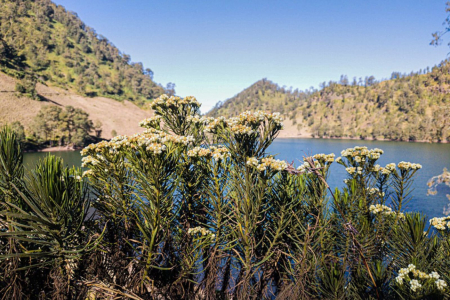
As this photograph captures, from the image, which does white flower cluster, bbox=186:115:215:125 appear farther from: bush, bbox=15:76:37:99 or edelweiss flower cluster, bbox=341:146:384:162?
bush, bbox=15:76:37:99

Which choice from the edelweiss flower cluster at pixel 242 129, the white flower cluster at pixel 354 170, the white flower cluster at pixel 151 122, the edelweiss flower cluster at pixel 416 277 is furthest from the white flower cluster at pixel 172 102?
the edelweiss flower cluster at pixel 416 277

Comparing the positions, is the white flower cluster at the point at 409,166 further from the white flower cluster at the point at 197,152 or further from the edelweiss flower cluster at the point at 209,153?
the white flower cluster at the point at 197,152

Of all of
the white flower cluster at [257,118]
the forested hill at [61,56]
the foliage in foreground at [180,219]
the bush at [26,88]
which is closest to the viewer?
the foliage in foreground at [180,219]

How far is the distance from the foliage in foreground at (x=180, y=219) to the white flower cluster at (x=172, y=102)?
5 centimetres

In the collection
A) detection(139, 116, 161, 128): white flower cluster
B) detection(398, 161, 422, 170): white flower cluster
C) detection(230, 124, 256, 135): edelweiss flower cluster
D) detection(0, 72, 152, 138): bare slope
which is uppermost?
detection(0, 72, 152, 138): bare slope

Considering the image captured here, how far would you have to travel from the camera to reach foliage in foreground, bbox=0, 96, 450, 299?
10.3 feet

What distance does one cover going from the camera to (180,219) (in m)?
4.95

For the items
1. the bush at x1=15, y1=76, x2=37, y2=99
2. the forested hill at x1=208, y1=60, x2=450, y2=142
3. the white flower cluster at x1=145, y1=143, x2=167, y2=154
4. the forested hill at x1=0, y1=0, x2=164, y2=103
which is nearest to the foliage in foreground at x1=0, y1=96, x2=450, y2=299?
the white flower cluster at x1=145, y1=143, x2=167, y2=154

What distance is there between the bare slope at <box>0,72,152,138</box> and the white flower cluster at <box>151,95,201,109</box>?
52412 mm

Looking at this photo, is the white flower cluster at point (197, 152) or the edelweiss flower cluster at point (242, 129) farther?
the white flower cluster at point (197, 152)

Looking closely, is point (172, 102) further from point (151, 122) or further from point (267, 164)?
point (267, 164)

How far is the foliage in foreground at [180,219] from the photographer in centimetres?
315

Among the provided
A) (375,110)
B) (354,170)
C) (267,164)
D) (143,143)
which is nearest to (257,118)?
(267,164)

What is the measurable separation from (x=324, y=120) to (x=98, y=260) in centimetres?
18297
